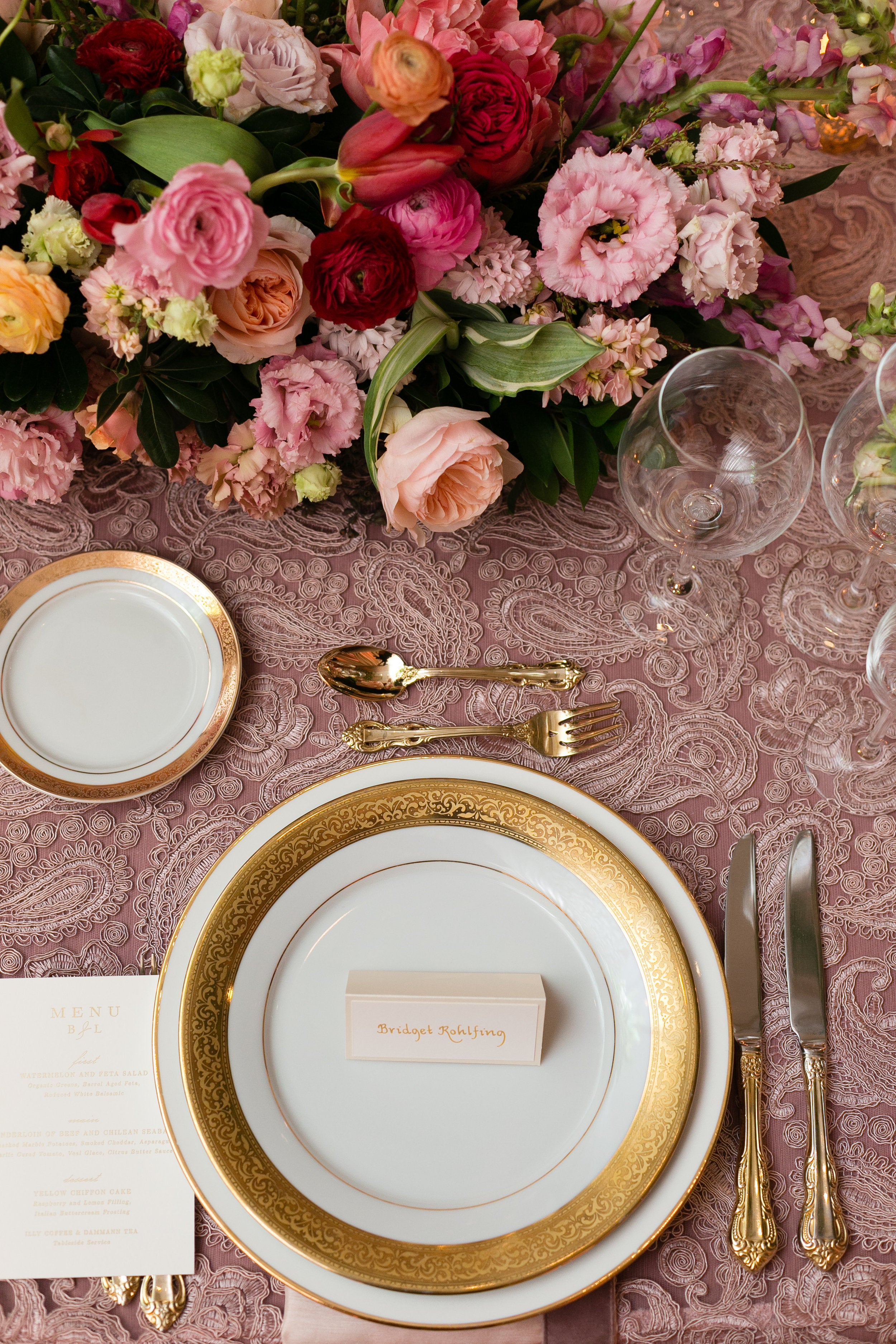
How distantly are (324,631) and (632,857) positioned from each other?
1.19 feet

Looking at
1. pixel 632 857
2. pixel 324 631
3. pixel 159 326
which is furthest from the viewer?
pixel 324 631

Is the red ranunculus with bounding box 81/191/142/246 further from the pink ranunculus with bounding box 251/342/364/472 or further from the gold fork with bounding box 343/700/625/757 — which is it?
the gold fork with bounding box 343/700/625/757

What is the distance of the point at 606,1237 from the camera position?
653 millimetres

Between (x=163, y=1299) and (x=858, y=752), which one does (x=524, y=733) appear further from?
(x=163, y=1299)

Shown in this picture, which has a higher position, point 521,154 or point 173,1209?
point 521,154

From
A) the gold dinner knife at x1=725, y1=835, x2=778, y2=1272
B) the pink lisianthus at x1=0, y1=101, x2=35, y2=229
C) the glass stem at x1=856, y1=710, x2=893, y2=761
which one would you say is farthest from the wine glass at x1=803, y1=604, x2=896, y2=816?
the pink lisianthus at x1=0, y1=101, x2=35, y2=229

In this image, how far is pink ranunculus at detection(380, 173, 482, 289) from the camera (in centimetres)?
64

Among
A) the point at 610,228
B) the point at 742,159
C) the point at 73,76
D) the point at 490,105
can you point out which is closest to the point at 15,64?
the point at 73,76

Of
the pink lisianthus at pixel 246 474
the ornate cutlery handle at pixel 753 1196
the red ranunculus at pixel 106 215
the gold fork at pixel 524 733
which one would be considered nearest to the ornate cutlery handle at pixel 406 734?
the gold fork at pixel 524 733

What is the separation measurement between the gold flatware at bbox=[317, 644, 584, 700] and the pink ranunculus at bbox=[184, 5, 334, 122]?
0.45 meters

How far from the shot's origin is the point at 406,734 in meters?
0.81

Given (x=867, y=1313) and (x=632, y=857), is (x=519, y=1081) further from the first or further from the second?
(x=867, y=1313)

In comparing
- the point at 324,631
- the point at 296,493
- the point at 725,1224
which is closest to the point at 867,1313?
the point at 725,1224

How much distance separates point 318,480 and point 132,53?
13.3 inches
